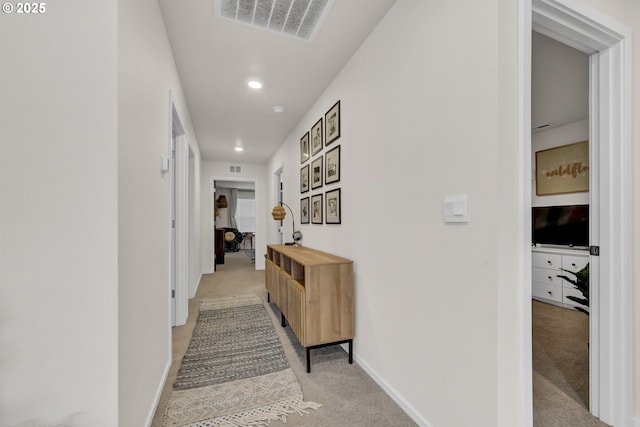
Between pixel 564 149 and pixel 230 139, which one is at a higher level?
pixel 230 139

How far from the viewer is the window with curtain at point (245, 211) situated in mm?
11031

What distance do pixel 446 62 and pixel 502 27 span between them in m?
0.28

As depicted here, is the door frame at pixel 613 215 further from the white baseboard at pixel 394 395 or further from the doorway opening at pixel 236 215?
the doorway opening at pixel 236 215

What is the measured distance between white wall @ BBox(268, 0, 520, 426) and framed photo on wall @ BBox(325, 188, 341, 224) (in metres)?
0.31

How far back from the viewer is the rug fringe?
4.99ft

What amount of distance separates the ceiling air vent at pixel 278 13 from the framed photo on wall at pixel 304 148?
1.54m

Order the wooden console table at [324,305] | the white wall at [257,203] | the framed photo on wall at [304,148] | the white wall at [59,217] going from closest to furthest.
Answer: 1. the white wall at [59,217]
2. the wooden console table at [324,305]
3. the framed photo on wall at [304,148]
4. the white wall at [257,203]

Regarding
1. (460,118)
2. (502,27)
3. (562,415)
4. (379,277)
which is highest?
(502,27)

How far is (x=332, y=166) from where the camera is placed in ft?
8.66

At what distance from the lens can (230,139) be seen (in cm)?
459

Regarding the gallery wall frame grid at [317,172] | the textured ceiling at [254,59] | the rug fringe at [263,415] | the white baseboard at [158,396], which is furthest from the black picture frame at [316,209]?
the white baseboard at [158,396]

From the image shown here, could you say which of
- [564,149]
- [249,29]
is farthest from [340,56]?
[564,149]

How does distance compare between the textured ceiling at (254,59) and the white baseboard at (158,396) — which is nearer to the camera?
the white baseboard at (158,396)

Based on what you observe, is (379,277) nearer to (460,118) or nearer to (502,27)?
(460,118)
